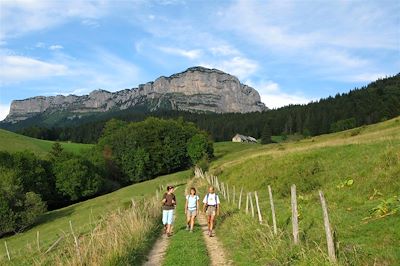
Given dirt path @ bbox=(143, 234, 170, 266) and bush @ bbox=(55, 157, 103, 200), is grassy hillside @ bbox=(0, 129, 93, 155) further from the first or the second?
dirt path @ bbox=(143, 234, 170, 266)

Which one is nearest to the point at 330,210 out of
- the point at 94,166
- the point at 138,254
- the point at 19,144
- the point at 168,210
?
the point at 168,210

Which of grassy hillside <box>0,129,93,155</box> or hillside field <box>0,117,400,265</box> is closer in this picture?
hillside field <box>0,117,400,265</box>

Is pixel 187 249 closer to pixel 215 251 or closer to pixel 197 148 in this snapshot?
pixel 215 251

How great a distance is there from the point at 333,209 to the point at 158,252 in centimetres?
748

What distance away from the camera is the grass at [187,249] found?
13141 mm

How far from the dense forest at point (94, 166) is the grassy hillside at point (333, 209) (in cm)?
3868

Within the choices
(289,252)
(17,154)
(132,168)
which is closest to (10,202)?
(17,154)

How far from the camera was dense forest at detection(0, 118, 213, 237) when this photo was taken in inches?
2402

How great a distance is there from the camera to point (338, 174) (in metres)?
26.0

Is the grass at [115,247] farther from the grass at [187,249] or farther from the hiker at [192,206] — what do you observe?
the hiker at [192,206]

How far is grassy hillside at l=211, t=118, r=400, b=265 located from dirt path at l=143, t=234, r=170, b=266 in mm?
2424

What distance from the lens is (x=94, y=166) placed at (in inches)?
3573

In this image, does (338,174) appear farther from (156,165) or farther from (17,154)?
(156,165)

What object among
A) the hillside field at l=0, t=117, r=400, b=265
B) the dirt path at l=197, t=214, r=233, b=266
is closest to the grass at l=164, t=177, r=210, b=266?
the dirt path at l=197, t=214, r=233, b=266
